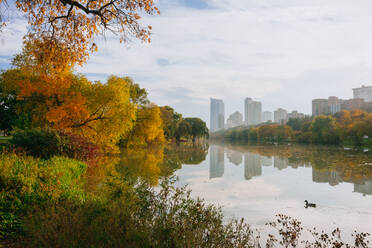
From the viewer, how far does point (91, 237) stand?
12.7 ft

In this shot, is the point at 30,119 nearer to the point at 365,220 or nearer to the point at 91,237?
the point at 91,237

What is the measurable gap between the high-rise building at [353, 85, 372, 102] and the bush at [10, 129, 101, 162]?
201 metres

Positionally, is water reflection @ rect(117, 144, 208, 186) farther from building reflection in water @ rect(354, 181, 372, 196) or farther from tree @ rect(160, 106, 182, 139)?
tree @ rect(160, 106, 182, 139)

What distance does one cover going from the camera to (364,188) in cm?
1216

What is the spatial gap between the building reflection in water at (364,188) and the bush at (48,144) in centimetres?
1490

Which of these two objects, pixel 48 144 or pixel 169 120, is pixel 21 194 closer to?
pixel 48 144

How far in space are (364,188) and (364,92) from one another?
682 feet

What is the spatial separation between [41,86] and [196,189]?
16.0m

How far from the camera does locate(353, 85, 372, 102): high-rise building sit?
175775 mm

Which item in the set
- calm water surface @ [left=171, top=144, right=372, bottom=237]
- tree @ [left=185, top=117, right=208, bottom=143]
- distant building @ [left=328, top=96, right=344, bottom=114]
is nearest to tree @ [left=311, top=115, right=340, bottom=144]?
tree @ [left=185, top=117, right=208, bottom=143]

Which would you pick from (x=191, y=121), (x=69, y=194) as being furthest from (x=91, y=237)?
(x=191, y=121)

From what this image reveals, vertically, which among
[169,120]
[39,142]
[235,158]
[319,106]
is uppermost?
[319,106]

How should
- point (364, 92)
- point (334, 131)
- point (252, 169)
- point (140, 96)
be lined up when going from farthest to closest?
1. point (364, 92)
2. point (334, 131)
3. point (140, 96)
4. point (252, 169)

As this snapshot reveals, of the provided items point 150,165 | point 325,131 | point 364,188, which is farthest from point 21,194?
point 325,131
